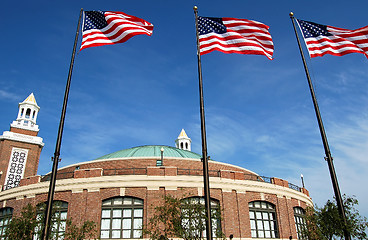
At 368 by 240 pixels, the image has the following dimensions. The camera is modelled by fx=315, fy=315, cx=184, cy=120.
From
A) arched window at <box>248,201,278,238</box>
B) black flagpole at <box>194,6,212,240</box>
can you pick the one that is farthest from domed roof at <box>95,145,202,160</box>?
black flagpole at <box>194,6,212,240</box>

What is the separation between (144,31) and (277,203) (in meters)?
20.6

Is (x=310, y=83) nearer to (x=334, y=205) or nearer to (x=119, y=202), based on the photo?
(x=334, y=205)

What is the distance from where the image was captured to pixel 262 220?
92.1 ft

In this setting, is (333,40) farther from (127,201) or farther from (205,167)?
(127,201)

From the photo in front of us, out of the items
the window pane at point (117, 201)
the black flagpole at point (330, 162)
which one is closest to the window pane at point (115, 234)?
the window pane at point (117, 201)

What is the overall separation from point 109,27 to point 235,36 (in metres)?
6.90

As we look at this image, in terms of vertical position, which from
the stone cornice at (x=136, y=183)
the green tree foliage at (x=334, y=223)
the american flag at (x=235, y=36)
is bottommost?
the green tree foliage at (x=334, y=223)

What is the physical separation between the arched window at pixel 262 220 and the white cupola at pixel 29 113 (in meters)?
50.2

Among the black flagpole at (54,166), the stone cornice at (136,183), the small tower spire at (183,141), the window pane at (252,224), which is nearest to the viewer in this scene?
the black flagpole at (54,166)

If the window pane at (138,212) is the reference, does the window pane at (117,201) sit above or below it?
above

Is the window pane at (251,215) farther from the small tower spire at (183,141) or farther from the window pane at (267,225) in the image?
the small tower spire at (183,141)

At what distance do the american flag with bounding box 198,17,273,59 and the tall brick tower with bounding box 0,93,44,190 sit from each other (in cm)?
5054

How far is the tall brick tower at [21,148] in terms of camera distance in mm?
55781

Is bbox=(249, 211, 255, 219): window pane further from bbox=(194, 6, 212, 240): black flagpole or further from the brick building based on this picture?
bbox=(194, 6, 212, 240): black flagpole
